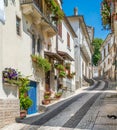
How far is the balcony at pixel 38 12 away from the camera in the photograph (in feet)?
52.4

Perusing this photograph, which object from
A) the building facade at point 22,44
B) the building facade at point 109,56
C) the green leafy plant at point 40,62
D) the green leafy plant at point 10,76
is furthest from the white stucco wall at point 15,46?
the building facade at point 109,56

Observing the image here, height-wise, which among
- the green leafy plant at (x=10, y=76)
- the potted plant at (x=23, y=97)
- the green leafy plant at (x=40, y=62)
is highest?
the green leafy plant at (x=40, y=62)

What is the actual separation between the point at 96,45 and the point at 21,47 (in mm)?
60153

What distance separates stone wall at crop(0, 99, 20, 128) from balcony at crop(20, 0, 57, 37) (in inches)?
195

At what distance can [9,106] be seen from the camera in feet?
43.4

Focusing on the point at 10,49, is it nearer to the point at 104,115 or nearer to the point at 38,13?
the point at 38,13

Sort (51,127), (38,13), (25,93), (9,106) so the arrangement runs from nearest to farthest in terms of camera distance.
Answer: (51,127)
(9,106)
(25,93)
(38,13)

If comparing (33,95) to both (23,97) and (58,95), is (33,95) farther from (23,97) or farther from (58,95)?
(58,95)

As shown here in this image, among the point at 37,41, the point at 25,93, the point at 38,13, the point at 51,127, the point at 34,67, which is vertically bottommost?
the point at 51,127

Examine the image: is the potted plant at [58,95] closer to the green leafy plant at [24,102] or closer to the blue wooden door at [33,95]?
the blue wooden door at [33,95]

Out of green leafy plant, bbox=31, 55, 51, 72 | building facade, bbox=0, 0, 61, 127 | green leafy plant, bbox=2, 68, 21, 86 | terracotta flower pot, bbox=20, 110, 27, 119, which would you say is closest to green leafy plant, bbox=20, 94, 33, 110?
terracotta flower pot, bbox=20, 110, 27, 119

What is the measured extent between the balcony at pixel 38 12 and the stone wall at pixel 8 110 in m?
4.95

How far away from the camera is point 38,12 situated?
17.1 metres

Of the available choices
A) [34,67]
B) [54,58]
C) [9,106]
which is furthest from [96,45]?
[9,106]
